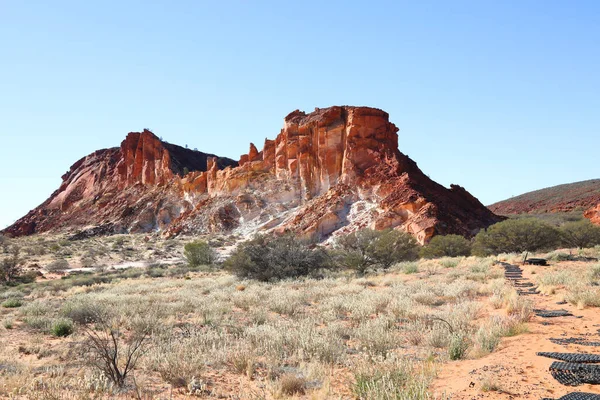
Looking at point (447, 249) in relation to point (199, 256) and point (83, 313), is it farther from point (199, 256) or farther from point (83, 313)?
point (83, 313)

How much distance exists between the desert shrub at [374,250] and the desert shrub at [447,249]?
1.78 m

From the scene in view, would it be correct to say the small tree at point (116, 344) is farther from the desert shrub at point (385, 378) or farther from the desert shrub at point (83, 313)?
the desert shrub at point (385, 378)

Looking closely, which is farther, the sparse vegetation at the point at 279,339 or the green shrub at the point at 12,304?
the green shrub at the point at 12,304

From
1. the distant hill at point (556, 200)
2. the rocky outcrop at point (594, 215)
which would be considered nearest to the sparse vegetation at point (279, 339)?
the rocky outcrop at point (594, 215)

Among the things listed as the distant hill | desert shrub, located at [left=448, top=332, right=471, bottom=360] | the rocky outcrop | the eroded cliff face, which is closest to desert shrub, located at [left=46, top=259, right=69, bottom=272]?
the eroded cliff face

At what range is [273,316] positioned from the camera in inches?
399

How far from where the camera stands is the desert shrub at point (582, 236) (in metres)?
27.6

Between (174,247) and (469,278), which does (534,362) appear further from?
(174,247)

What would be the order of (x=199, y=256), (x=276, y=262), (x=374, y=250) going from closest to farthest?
(x=276, y=262) → (x=374, y=250) → (x=199, y=256)

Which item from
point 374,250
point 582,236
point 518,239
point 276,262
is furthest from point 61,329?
point 582,236

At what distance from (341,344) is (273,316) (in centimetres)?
378

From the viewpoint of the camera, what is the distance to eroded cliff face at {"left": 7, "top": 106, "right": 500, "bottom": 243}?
39.5m

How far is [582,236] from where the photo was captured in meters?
27.7

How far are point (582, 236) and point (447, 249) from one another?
8.56 m
